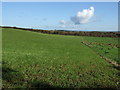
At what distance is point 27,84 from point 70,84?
2060 mm

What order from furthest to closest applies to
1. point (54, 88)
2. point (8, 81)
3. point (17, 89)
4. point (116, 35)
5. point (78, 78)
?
point (116, 35) → point (78, 78) → point (8, 81) → point (54, 88) → point (17, 89)

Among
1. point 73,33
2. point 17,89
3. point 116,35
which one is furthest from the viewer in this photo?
point 73,33

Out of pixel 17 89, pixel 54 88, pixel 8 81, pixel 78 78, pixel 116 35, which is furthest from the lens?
pixel 116 35

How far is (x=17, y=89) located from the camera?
619 centimetres

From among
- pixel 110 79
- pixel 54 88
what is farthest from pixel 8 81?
pixel 110 79

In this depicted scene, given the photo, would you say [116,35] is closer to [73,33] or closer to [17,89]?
[73,33]

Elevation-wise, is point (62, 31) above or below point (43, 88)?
above

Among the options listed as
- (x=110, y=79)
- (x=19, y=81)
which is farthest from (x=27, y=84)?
(x=110, y=79)

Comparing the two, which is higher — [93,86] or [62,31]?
[62,31]

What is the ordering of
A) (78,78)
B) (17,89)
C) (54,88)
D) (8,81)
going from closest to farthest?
1. (17,89)
2. (54,88)
3. (8,81)
4. (78,78)

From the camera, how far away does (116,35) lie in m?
78.5

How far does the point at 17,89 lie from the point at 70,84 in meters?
2.53

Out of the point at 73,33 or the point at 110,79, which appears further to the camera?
the point at 73,33

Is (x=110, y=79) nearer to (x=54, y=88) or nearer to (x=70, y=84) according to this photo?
(x=70, y=84)
